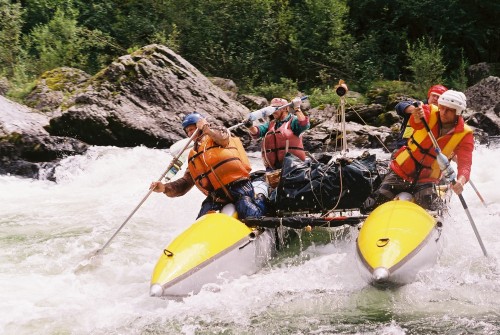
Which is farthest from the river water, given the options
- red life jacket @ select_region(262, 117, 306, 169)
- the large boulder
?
the large boulder

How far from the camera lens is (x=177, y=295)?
390 centimetres

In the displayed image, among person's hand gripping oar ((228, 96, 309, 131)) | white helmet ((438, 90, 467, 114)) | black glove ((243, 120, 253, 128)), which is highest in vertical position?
white helmet ((438, 90, 467, 114))

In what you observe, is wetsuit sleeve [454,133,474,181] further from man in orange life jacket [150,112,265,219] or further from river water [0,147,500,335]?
man in orange life jacket [150,112,265,219]

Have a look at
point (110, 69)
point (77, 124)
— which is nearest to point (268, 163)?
point (77, 124)

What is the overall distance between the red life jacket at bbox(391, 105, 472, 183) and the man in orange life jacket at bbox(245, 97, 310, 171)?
53.6 inches

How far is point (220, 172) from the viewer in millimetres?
4980

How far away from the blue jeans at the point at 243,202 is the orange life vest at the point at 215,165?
0.22ft

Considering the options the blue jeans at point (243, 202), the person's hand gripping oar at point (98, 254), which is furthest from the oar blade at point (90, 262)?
the blue jeans at point (243, 202)

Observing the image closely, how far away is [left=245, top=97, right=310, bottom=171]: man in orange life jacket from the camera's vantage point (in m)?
6.07

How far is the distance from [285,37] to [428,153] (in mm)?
12122

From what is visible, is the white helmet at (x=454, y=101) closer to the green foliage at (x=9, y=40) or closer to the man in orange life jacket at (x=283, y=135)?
the man in orange life jacket at (x=283, y=135)

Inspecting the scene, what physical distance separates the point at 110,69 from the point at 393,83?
22.7ft

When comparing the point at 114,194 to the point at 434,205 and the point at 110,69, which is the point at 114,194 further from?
the point at 434,205

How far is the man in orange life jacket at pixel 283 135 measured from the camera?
6070 millimetres
